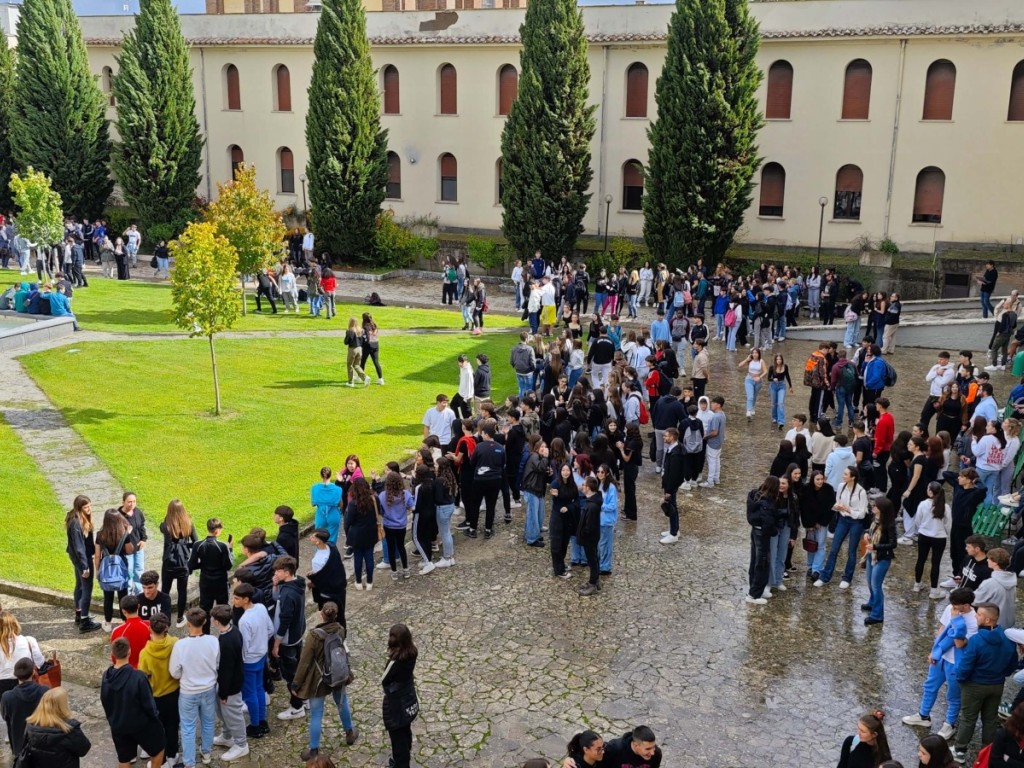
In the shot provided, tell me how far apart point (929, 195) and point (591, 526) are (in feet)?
86.2

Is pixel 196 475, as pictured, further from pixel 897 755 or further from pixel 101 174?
pixel 101 174

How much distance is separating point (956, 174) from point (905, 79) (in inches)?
139

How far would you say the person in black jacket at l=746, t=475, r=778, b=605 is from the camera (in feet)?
39.5

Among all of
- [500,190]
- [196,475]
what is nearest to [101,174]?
[500,190]

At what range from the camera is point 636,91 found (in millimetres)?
37469

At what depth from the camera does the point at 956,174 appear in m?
33.1

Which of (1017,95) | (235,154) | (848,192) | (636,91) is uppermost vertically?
(636,91)

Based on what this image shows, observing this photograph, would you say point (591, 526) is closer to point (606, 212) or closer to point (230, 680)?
point (230, 680)

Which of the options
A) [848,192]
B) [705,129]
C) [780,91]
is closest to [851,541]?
[705,129]

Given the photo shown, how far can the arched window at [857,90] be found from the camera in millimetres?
33938

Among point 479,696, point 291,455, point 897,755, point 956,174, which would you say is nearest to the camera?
point 897,755

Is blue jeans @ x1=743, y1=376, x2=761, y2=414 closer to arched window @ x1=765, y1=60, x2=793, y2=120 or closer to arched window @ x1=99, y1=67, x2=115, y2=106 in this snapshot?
arched window @ x1=765, y1=60, x2=793, y2=120

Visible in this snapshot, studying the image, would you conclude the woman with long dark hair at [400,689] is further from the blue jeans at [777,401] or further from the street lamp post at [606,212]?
the street lamp post at [606,212]

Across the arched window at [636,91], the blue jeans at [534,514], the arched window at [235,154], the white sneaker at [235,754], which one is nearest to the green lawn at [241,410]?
the blue jeans at [534,514]
